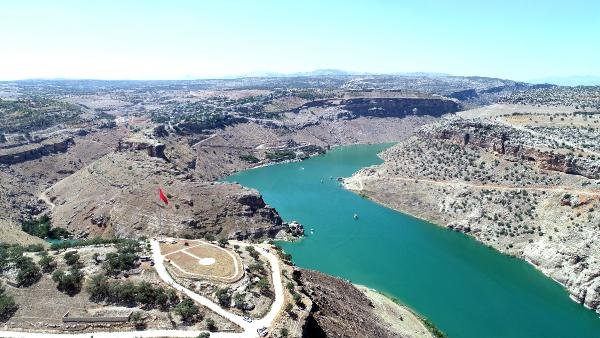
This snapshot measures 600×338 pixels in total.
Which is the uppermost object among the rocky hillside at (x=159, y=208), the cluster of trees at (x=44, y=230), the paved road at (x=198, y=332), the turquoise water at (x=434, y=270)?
the paved road at (x=198, y=332)

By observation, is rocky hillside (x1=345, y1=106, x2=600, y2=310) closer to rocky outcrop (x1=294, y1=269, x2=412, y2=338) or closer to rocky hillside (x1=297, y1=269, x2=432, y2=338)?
rocky hillside (x1=297, y1=269, x2=432, y2=338)

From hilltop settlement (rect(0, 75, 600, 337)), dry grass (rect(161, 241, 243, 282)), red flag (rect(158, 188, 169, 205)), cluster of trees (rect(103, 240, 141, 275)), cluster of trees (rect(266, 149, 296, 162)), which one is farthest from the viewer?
cluster of trees (rect(266, 149, 296, 162))

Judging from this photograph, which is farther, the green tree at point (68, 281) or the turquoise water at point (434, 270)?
the turquoise water at point (434, 270)

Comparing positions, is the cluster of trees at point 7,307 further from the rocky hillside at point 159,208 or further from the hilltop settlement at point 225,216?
the rocky hillside at point 159,208

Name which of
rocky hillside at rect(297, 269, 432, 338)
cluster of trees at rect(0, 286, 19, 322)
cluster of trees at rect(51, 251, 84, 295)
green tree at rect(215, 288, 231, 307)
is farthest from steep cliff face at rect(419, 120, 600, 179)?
cluster of trees at rect(0, 286, 19, 322)

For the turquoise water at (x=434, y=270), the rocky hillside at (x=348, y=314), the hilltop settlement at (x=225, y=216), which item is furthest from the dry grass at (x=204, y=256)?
the turquoise water at (x=434, y=270)

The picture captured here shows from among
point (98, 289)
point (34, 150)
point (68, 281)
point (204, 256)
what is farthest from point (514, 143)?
point (34, 150)
